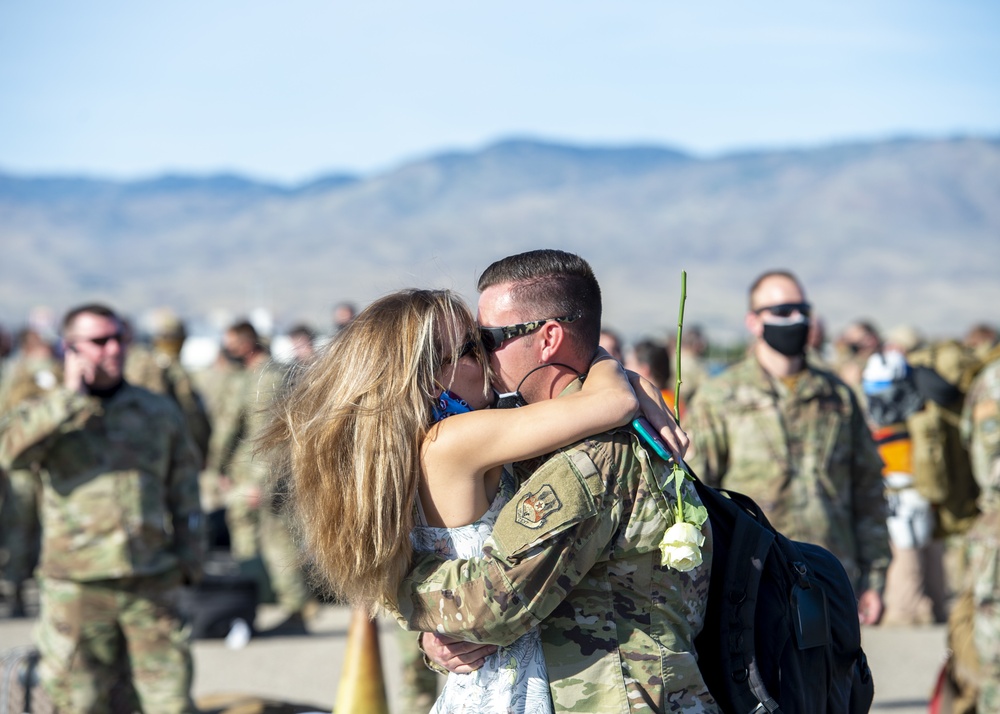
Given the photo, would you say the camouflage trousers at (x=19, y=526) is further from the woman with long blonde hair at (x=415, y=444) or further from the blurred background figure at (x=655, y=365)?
the woman with long blonde hair at (x=415, y=444)

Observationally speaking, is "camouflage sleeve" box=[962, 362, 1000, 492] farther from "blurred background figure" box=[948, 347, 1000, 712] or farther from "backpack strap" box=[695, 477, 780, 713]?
"backpack strap" box=[695, 477, 780, 713]

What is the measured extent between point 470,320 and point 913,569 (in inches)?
275

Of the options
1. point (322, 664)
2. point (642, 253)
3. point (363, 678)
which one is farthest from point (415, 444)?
point (642, 253)

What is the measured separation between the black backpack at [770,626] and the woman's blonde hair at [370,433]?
754mm

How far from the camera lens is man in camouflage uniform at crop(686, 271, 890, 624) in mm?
4770

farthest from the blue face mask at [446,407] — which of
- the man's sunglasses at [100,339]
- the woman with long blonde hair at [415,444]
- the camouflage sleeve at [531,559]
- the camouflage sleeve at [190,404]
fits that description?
the camouflage sleeve at [190,404]

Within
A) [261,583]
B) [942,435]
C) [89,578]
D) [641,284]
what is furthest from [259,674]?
[641,284]

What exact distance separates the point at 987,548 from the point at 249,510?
6.88m

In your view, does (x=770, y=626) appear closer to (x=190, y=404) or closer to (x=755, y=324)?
(x=755, y=324)

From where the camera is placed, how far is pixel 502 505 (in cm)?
251

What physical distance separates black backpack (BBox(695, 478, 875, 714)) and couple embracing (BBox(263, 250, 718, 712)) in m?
0.07

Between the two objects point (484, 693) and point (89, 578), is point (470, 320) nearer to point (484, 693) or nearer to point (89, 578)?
point (484, 693)

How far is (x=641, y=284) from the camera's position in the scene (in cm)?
11825

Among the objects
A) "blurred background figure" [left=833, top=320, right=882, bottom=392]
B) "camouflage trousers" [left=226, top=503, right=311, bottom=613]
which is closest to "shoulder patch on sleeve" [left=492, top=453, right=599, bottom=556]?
"camouflage trousers" [left=226, top=503, right=311, bottom=613]
